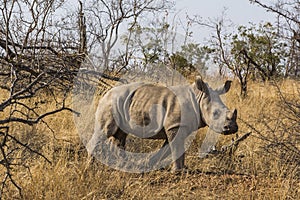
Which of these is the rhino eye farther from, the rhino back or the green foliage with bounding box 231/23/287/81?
the green foliage with bounding box 231/23/287/81

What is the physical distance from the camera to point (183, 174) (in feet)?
14.2

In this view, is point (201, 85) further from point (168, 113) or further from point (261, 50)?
point (261, 50)

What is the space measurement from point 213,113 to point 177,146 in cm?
44

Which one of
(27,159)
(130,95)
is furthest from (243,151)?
(27,159)

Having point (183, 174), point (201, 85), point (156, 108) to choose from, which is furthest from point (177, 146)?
point (201, 85)

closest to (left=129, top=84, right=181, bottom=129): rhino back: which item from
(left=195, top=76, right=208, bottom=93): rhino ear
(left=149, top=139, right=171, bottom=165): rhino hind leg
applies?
(left=195, top=76, right=208, bottom=93): rhino ear

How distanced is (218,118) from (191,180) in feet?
2.04

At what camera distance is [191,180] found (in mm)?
4215

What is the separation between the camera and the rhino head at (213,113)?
4.41m

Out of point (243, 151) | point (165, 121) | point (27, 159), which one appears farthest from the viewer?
point (243, 151)

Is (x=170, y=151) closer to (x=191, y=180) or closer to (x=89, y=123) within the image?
(x=191, y=180)

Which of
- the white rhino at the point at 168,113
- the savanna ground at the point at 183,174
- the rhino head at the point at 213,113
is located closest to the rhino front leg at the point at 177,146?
the white rhino at the point at 168,113

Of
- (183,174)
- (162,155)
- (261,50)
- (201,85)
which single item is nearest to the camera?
(183,174)

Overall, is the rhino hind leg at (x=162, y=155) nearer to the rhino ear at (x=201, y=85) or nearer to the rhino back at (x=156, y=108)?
the rhino back at (x=156, y=108)
